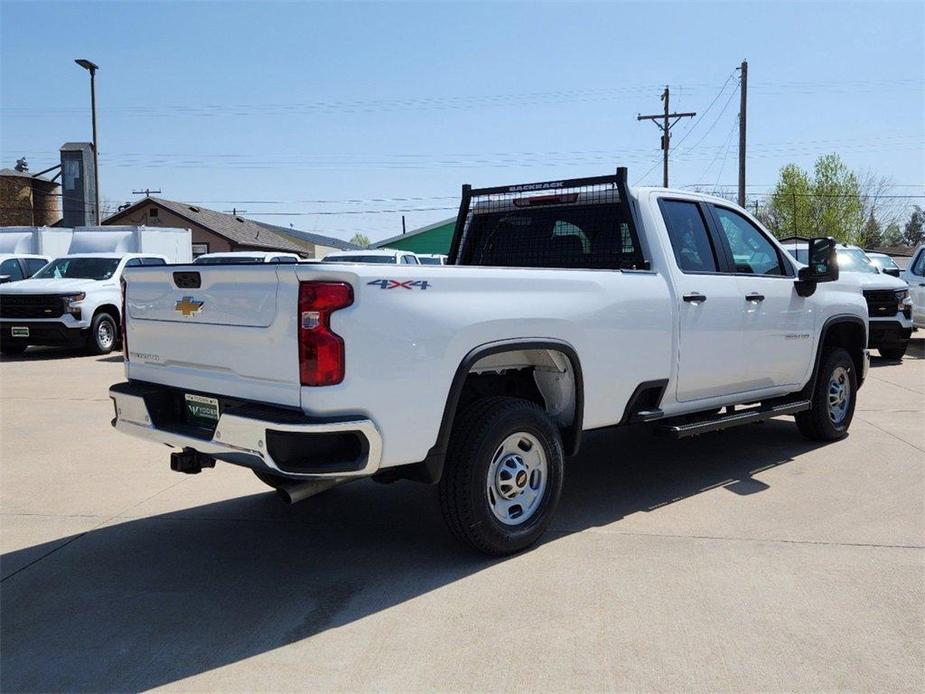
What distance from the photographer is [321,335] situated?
3.61m

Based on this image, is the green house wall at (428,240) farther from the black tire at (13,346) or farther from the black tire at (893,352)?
the black tire at (893,352)

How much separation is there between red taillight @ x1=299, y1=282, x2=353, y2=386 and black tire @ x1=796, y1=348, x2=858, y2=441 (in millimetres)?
4892

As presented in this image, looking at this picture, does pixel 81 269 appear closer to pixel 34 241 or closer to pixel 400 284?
pixel 34 241

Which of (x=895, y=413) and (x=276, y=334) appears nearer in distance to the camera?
(x=276, y=334)

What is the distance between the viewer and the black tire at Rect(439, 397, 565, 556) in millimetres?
4227

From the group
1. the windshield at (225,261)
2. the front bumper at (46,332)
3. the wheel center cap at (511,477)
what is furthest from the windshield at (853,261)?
the front bumper at (46,332)

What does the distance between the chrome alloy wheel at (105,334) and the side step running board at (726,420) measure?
12.2 metres

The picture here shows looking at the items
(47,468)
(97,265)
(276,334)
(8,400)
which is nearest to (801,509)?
(276,334)

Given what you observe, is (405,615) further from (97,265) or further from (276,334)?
(97,265)

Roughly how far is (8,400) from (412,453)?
309 inches

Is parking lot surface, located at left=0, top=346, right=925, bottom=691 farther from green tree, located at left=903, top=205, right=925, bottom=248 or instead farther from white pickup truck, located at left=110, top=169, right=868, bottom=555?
green tree, located at left=903, top=205, right=925, bottom=248

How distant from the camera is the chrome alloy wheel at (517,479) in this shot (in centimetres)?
445

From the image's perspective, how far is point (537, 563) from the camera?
4.43 meters

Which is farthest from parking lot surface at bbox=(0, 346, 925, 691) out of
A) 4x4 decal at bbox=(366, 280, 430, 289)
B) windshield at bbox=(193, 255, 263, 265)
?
windshield at bbox=(193, 255, 263, 265)
